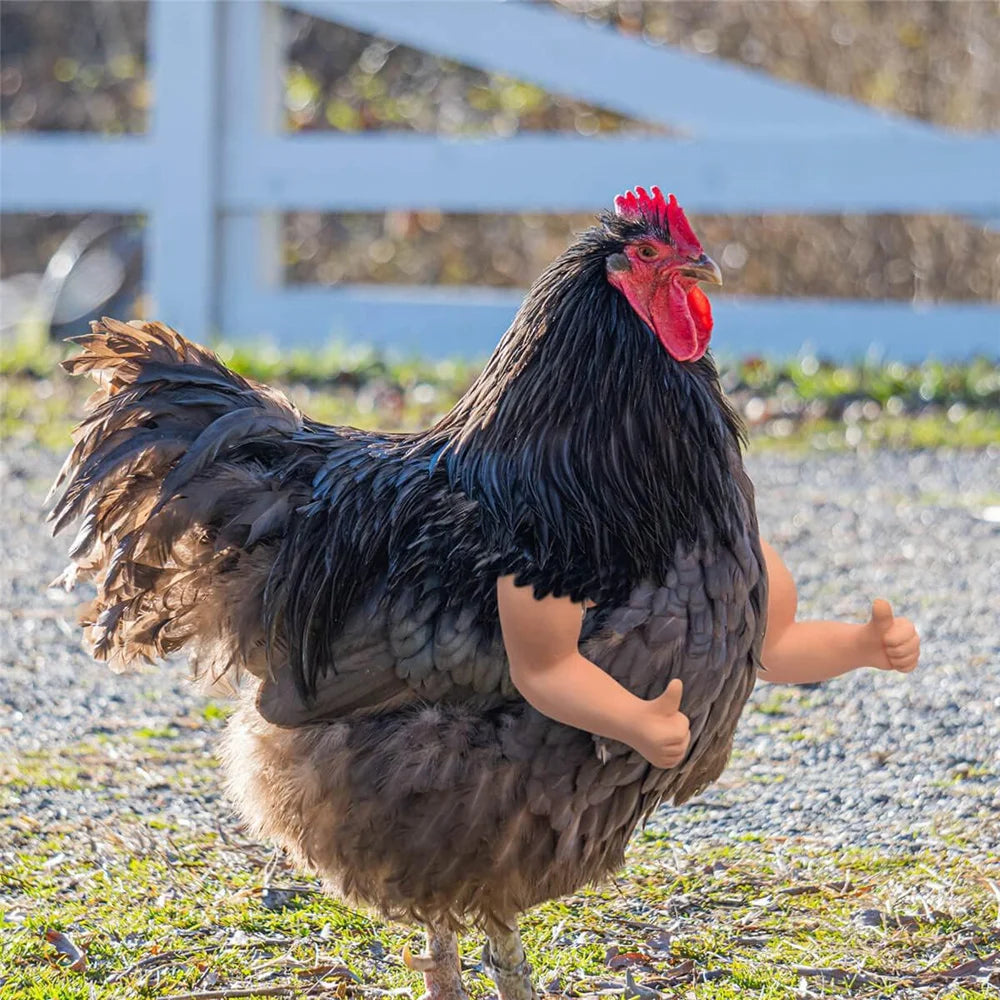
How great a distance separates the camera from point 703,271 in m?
3.00

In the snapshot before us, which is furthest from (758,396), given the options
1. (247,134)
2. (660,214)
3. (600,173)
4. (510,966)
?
(510,966)

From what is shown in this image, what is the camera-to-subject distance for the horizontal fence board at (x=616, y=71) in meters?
9.89

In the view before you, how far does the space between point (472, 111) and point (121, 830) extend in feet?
38.0

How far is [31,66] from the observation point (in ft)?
53.8

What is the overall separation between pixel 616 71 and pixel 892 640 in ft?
24.4

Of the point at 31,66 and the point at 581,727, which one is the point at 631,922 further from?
the point at 31,66

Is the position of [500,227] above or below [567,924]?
above

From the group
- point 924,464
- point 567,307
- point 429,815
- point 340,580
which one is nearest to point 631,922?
point 429,815

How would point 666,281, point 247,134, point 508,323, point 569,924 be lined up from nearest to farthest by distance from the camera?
point 666,281 → point 569,924 → point 508,323 → point 247,134

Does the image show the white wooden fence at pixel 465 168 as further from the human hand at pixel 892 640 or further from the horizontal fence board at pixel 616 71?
the human hand at pixel 892 640

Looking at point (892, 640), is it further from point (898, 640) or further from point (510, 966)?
point (510, 966)

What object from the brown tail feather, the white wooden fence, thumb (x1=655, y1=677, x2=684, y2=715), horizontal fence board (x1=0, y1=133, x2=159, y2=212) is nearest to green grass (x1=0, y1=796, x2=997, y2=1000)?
the brown tail feather

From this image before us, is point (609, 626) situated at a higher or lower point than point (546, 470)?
lower

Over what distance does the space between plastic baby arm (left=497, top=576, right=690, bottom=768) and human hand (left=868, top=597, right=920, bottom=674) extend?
0.56 metres
